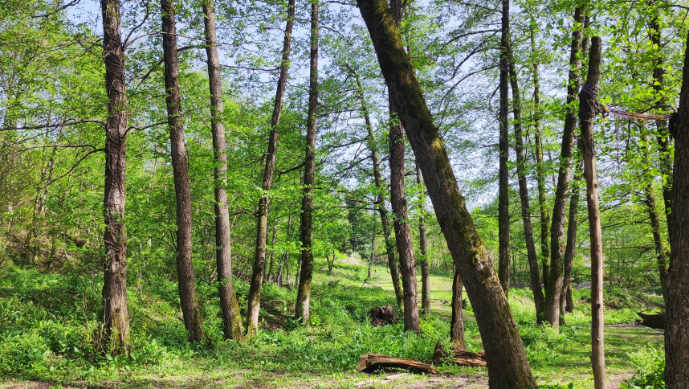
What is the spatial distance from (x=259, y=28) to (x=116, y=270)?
689 cm

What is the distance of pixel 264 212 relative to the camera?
1136 centimetres

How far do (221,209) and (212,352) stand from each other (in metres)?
3.47

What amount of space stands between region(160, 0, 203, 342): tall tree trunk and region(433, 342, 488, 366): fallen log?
5.26m

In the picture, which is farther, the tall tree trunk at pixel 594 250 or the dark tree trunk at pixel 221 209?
the dark tree trunk at pixel 221 209

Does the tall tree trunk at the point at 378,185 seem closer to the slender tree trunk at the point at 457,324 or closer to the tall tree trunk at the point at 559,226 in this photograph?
the slender tree trunk at the point at 457,324

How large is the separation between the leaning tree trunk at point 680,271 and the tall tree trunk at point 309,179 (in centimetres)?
984

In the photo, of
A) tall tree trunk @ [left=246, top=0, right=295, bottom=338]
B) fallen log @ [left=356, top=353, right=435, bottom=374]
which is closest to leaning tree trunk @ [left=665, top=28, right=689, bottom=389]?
fallen log @ [left=356, top=353, right=435, bottom=374]

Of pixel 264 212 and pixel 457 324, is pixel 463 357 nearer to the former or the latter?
pixel 457 324

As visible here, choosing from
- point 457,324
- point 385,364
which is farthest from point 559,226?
point 385,364

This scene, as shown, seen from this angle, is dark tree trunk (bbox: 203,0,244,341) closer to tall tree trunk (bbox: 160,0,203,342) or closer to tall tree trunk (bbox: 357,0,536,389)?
tall tree trunk (bbox: 160,0,203,342)

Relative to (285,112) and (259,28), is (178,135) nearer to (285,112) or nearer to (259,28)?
(259,28)

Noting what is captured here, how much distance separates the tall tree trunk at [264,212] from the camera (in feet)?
35.9

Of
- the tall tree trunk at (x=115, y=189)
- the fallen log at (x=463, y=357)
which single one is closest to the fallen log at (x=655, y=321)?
the fallen log at (x=463, y=357)

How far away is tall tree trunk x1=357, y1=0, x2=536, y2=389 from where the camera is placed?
4191mm
